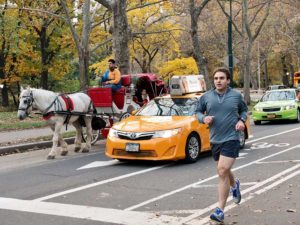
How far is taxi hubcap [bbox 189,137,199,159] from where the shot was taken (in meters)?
11.0

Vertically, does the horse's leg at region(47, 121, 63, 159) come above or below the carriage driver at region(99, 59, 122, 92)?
below

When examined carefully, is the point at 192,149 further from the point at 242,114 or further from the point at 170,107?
the point at 242,114

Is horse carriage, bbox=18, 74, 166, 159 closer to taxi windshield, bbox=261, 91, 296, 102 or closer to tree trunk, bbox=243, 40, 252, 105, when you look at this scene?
taxi windshield, bbox=261, 91, 296, 102

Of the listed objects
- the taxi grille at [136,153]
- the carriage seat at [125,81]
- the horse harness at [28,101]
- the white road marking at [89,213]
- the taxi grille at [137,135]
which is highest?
the carriage seat at [125,81]

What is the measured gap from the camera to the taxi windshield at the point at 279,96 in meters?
22.4

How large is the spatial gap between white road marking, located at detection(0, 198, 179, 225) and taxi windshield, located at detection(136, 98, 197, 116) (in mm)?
4848

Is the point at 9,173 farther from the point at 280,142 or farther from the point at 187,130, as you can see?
the point at 280,142

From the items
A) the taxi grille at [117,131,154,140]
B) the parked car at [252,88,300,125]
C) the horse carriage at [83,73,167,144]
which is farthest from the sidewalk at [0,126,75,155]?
the parked car at [252,88,300,125]

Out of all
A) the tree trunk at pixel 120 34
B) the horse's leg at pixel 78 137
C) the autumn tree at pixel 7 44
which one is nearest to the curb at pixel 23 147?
the horse's leg at pixel 78 137

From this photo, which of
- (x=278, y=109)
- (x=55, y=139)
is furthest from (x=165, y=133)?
(x=278, y=109)

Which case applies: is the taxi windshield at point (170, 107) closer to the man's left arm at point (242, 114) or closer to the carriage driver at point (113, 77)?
the carriage driver at point (113, 77)

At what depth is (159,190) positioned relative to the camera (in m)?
8.33

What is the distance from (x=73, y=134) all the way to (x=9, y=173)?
6769 mm

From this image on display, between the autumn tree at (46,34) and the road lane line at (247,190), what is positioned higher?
the autumn tree at (46,34)
